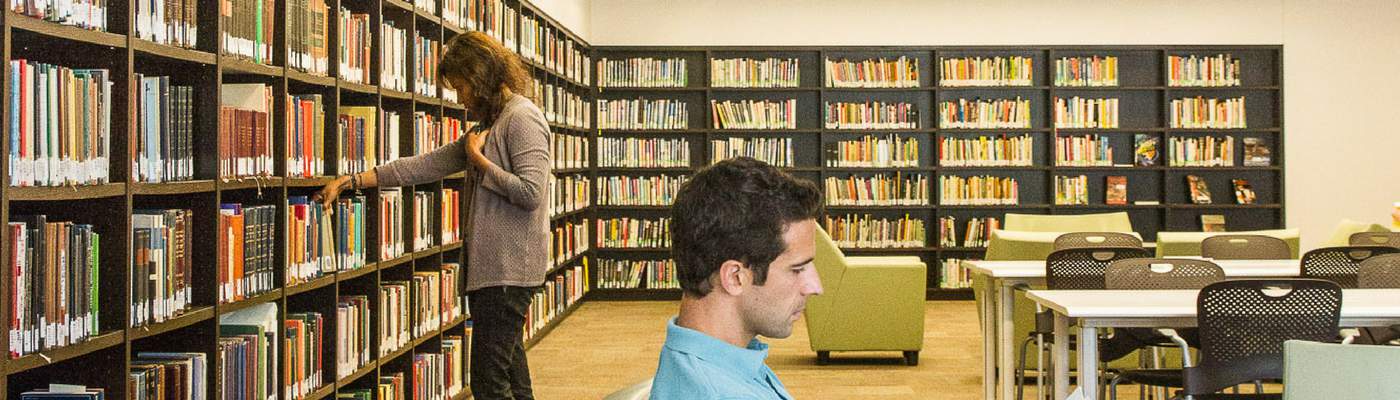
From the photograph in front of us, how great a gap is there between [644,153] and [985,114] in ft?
8.71

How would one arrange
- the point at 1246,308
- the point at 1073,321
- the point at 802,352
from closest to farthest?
the point at 1246,308 < the point at 1073,321 < the point at 802,352

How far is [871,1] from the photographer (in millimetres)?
10680

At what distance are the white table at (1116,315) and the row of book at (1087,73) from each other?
21.1 feet

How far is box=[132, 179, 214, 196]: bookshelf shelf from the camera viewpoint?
280cm

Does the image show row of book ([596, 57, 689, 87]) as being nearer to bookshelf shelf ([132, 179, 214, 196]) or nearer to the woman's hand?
the woman's hand

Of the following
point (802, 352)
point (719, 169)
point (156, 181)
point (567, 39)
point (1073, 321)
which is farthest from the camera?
point (567, 39)

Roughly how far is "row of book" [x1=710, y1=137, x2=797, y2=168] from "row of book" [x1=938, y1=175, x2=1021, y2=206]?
1213 mm

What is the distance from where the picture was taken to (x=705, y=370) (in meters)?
1.40

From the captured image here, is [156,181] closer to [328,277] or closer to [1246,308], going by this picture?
[328,277]

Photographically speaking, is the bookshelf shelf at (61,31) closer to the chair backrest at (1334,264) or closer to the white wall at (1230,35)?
the chair backrest at (1334,264)

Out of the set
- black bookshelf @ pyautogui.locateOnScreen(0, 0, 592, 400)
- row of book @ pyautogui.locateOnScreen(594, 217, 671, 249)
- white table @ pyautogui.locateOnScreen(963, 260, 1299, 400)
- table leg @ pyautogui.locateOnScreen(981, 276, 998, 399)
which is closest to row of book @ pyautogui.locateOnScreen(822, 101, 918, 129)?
row of book @ pyautogui.locateOnScreen(594, 217, 671, 249)

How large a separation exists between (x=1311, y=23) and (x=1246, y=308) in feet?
25.3

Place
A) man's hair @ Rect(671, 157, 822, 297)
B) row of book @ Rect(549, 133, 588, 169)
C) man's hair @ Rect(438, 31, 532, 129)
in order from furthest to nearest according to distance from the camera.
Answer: row of book @ Rect(549, 133, 588, 169), man's hair @ Rect(438, 31, 532, 129), man's hair @ Rect(671, 157, 822, 297)

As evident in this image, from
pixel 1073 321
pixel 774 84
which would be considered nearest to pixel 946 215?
pixel 774 84
